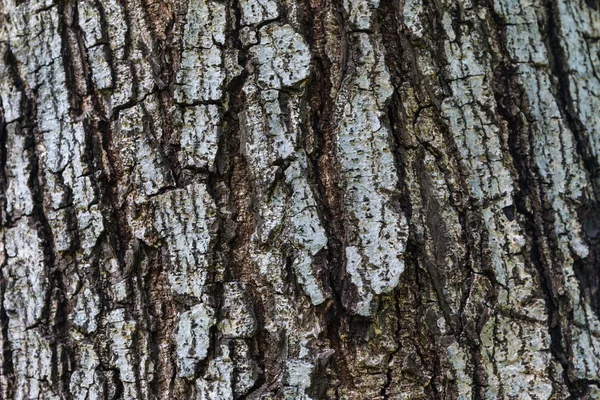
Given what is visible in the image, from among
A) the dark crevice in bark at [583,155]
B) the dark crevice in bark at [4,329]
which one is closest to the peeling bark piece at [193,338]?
the dark crevice in bark at [4,329]

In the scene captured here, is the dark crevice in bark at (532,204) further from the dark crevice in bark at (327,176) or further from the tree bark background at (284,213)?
the dark crevice in bark at (327,176)

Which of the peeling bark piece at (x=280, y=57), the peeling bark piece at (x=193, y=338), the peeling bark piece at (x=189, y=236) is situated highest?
the peeling bark piece at (x=280, y=57)

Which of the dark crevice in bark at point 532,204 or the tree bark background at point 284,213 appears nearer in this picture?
the tree bark background at point 284,213

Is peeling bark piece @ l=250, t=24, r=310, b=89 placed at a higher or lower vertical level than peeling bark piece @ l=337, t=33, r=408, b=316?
higher

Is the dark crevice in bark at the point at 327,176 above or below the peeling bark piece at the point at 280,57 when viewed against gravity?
below

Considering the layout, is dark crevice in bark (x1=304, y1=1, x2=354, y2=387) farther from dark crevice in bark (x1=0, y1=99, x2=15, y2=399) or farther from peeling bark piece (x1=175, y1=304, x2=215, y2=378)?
dark crevice in bark (x1=0, y1=99, x2=15, y2=399)

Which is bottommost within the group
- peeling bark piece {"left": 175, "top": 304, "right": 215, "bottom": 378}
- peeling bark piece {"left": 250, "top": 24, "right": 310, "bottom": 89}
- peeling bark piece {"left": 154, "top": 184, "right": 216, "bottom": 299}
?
peeling bark piece {"left": 175, "top": 304, "right": 215, "bottom": 378}

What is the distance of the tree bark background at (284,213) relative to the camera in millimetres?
1282

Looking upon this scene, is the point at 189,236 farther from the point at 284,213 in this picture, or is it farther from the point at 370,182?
the point at 370,182

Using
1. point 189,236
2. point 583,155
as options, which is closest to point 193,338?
point 189,236

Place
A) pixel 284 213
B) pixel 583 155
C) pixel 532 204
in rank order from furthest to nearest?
pixel 583 155 < pixel 532 204 < pixel 284 213

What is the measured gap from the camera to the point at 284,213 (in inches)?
50.3

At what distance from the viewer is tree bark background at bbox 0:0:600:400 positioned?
128 cm

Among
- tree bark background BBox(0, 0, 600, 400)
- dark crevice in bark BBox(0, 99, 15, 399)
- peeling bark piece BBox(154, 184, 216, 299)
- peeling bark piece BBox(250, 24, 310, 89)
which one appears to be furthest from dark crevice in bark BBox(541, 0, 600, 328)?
dark crevice in bark BBox(0, 99, 15, 399)
